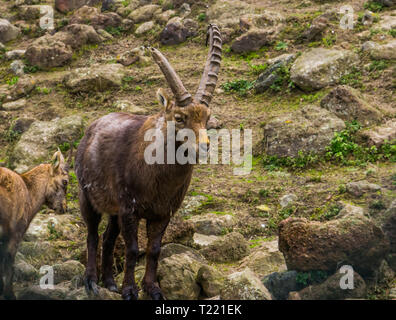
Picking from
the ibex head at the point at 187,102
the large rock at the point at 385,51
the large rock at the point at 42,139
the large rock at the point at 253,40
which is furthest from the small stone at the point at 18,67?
the ibex head at the point at 187,102

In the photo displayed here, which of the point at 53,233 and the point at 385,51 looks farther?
the point at 385,51

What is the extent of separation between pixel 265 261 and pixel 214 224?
73.8 inches

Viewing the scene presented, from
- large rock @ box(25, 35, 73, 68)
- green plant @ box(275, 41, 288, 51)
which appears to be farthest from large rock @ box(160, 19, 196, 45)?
green plant @ box(275, 41, 288, 51)

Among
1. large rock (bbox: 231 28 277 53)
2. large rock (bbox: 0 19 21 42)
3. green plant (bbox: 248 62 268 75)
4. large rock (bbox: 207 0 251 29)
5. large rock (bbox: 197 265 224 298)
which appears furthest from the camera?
large rock (bbox: 0 19 21 42)

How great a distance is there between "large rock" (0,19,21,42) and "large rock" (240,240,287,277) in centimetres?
1447

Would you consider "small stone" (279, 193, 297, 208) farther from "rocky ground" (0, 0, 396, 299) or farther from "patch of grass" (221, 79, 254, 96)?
"patch of grass" (221, 79, 254, 96)

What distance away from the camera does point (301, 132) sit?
11.7 m

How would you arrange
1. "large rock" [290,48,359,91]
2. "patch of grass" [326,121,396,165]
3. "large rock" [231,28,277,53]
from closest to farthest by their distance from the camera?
"patch of grass" [326,121,396,165], "large rock" [290,48,359,91], "large rock" [231,28,277,53]

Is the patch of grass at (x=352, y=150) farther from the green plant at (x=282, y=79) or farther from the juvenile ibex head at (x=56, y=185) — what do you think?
the juvenile ibex head at (x=56, y=185)

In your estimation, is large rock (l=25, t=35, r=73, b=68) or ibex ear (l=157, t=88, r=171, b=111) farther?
large rock (l=25, t=35, r=73, b=68)

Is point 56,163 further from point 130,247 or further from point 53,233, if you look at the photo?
point 130,247

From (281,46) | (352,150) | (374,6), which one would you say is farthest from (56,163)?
(374,6)

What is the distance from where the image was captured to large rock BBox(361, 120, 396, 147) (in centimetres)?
1093
